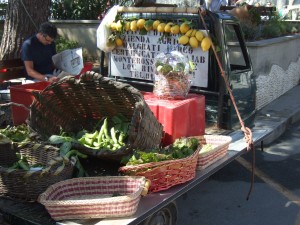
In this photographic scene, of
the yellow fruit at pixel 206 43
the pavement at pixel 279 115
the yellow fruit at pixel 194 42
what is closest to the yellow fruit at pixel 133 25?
the yellow fruit at pixel 194 42

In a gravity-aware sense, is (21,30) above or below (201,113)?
above

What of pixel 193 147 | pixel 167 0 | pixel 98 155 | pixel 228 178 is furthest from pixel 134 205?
pixel 167 0

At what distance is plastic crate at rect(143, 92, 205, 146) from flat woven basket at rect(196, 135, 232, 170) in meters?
0.22

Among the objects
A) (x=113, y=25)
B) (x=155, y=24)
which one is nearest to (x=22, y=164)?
(x=155, y=24)

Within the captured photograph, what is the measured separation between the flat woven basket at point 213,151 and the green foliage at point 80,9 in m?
8.87

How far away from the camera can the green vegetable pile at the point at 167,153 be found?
3018mm

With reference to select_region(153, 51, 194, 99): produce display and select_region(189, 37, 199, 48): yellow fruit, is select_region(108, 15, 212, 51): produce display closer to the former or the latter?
select_region(189, 37, 199, 48): yellow fruit

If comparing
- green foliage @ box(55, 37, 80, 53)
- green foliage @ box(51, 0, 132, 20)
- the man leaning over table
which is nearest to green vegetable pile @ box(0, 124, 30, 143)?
the man leaning over table

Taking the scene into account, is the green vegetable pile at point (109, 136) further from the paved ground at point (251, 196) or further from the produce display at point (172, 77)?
the paved ground at point (251, 196)

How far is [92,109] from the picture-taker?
13.0 feet

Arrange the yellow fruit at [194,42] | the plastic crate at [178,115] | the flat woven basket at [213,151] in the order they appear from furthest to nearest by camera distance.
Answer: the yellow fruit at [194,42], the plastic crate at [178,115], the flat woven basket at [213,151]

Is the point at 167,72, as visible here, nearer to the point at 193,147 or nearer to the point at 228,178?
the point at 193,147

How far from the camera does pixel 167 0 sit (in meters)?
14.9

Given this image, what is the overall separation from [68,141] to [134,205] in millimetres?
993
